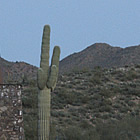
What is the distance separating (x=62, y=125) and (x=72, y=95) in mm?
5430

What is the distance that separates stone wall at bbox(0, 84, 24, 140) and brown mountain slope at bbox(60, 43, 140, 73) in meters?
55.1

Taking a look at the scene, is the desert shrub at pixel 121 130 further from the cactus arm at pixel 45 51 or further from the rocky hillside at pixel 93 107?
the cactus arm at pixel 45 51

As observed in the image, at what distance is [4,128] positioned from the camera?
13.7 metres

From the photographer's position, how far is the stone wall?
13680 mm

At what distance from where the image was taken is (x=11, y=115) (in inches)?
541

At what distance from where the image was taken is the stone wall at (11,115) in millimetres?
13680

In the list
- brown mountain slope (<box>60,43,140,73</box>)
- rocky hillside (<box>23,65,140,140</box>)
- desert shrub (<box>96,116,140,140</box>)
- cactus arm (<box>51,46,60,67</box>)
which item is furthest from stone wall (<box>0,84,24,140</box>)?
brown mountain slope (<box>60,43,140,73</box>)

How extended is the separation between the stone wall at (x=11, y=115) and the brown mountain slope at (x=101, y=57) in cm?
5510

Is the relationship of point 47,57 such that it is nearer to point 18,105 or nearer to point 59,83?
point 18,105

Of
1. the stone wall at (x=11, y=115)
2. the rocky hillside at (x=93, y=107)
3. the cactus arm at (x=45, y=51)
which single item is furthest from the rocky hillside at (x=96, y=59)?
the cactus arm at (x=45, y=51)

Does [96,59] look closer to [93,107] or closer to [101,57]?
[101,57]

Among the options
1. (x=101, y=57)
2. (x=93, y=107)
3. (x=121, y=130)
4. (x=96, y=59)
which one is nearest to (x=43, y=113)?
(x=121, y=130)

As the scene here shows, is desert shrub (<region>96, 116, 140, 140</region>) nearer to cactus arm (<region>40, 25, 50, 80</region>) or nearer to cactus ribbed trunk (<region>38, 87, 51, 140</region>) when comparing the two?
cactus ribbed trunk (<region>38, 87, 51, 140</region>)

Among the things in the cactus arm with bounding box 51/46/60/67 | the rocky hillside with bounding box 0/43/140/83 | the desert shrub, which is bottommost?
the desert shrub
